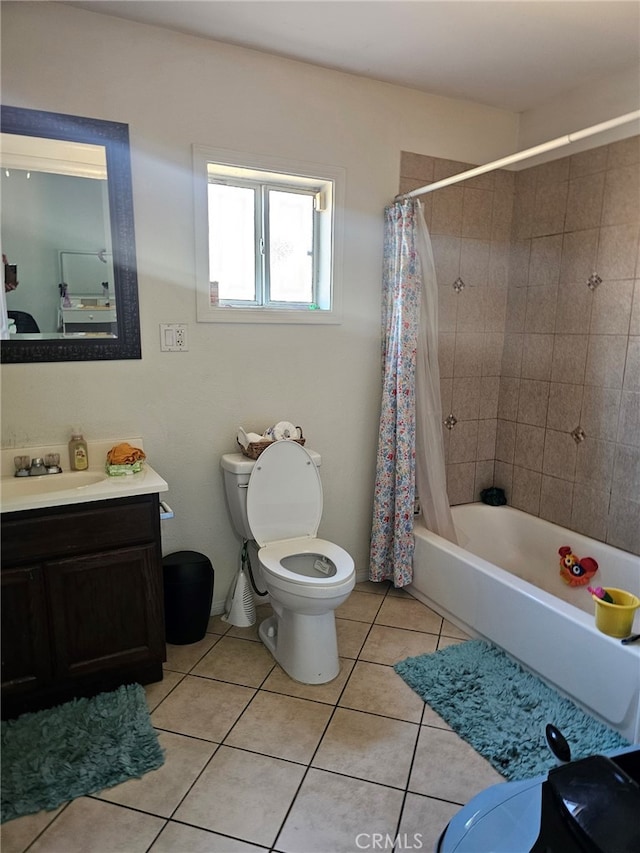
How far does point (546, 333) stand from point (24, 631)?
275 centimetres

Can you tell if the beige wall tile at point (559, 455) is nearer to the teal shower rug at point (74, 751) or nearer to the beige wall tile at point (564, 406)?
the beige wall tile at point (564, 406)

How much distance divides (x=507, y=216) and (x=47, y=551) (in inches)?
113

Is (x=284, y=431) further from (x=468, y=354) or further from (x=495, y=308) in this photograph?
(x=495, y=308)

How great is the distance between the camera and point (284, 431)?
8.39 feet

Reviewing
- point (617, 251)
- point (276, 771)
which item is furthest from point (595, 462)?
point (276, 771)

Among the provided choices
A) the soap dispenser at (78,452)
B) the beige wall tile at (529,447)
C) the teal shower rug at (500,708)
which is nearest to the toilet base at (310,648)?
the teal shower rug at (500,708)

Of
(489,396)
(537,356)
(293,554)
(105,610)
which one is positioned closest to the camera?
(105,610)

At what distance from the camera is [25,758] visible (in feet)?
5.68

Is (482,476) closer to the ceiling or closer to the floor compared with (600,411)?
closer to the floor

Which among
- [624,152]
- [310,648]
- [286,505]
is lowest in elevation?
[310,648]

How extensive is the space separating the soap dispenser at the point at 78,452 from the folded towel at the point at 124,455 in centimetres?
9

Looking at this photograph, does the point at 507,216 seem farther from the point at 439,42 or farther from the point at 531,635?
the point at 531,635

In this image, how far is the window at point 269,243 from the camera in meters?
2.48

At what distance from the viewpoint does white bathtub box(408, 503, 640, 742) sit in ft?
6.25
